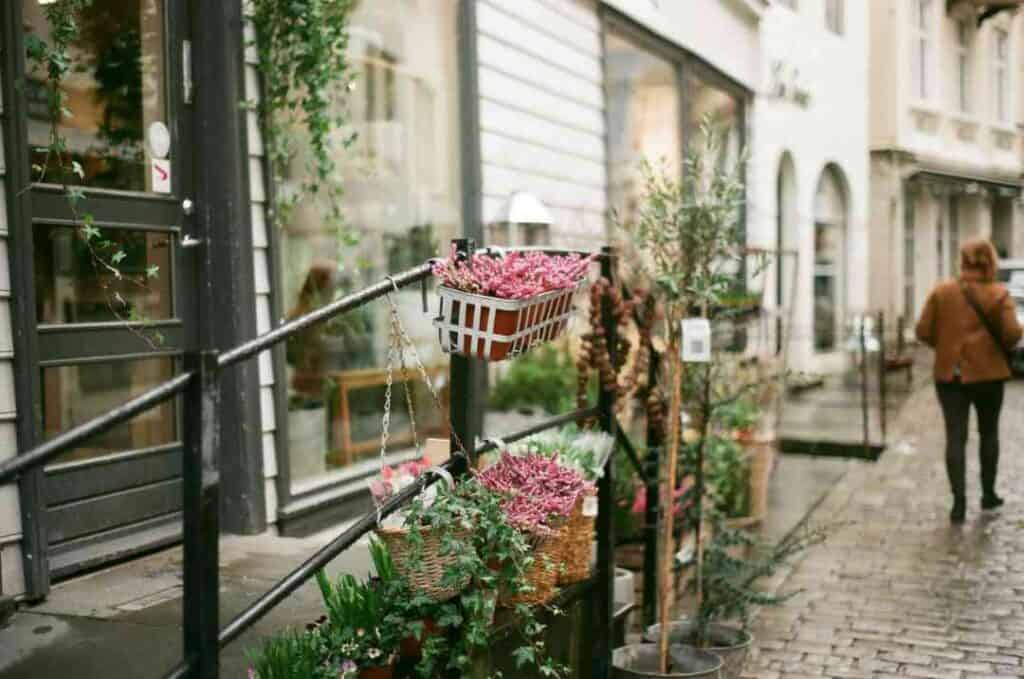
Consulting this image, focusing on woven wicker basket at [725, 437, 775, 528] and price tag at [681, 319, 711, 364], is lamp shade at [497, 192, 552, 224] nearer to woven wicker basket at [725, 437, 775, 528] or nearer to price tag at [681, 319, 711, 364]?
woven wicker basket at [725, 437, 775, 528]

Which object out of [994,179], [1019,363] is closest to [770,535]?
[1019,363]

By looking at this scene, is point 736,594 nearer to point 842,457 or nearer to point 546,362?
point 546,362

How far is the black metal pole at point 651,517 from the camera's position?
16.3 ft

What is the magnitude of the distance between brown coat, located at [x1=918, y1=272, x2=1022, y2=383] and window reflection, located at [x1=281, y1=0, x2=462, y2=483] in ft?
10.5

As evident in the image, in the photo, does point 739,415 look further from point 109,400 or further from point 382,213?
point 109,400

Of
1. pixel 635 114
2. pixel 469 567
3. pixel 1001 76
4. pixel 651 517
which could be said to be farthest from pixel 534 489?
pixel 1001 76

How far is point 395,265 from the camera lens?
23.4ft

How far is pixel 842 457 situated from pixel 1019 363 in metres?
7.07

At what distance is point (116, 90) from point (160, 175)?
0.47 metres

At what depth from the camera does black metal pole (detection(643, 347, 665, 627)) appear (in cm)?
496

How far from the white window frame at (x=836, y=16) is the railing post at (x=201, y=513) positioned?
15.4 metres

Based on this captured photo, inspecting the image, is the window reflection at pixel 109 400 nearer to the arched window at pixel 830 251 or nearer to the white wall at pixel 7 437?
the white wall at pixel 7 437

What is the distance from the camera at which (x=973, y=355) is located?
7258 millimetres

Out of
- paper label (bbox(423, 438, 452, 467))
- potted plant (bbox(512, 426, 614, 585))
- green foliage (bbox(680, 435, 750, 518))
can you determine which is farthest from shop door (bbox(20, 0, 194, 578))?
green foliage (bbox(680, 435, 750, 518))
